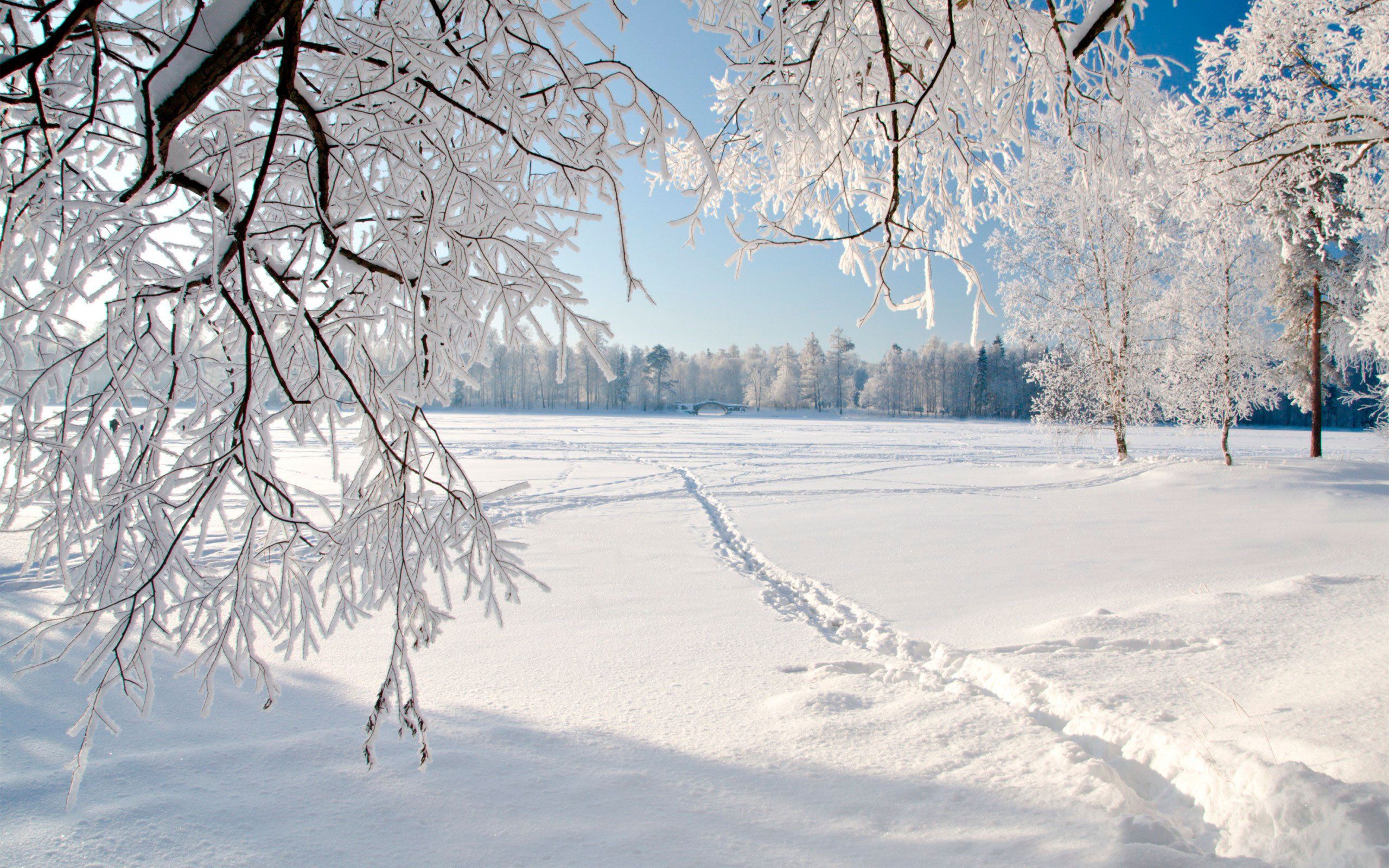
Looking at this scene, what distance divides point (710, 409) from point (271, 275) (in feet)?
216

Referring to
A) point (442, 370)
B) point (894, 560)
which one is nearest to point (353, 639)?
point (442, 370)

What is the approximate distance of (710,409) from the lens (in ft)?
221

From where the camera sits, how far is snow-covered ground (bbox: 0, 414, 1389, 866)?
2014 mm

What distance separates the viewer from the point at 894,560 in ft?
21.3

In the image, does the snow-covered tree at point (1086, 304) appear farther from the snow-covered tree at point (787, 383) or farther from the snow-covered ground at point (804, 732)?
the snow-covered tree at point (787, 383)

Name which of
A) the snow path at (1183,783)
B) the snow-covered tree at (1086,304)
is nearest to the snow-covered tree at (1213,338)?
the snow-covered tree at (1086,304)

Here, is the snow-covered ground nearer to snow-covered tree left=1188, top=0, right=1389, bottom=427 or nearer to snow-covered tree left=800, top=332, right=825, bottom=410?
snow-covered tree left=1188, top=0, right=1389, bottom=427

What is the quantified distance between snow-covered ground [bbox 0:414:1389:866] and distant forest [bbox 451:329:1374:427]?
62.2 m

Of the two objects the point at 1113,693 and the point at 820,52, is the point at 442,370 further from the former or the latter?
the point at 1113,693

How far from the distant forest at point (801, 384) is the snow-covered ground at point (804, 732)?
62248 mm

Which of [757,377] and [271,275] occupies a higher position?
[757,377]

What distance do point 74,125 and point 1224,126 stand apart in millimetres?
9358

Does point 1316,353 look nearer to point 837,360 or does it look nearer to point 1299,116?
point 1299,116

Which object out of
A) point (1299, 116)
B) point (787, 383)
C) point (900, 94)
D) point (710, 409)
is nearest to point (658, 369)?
point (710, 409)
